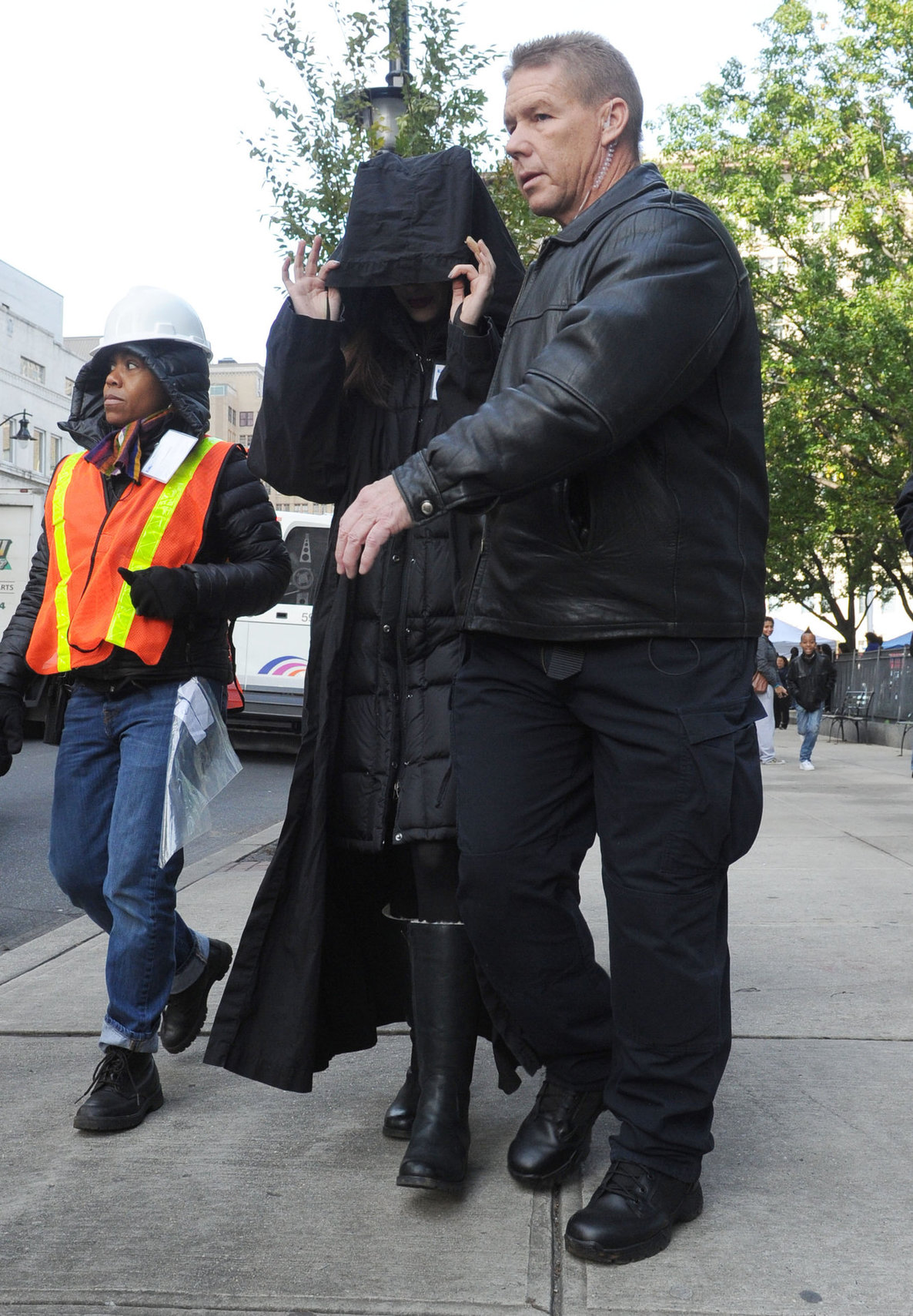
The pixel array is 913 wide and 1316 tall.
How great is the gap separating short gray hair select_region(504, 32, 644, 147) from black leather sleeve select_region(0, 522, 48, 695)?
1649 millimetres

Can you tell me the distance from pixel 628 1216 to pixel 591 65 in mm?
2015

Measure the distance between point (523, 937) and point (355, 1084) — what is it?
0.97 meters

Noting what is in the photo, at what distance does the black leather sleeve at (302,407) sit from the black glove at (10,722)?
920mm

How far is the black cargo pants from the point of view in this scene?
236cm

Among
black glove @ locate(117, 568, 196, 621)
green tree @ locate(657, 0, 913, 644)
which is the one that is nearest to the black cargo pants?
black glove @ locate(117, 568, 196, 621)

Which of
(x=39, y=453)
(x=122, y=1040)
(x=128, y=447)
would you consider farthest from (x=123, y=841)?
(x=39, y=453)

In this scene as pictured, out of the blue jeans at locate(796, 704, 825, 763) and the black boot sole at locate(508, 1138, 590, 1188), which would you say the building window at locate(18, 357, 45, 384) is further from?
the black boot sole at locate(508, 1138, 590, 1188)

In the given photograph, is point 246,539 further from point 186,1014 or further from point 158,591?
point 186,1014

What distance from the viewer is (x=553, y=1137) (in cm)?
Result: 260

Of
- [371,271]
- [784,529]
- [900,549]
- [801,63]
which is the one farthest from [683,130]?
[371,271]

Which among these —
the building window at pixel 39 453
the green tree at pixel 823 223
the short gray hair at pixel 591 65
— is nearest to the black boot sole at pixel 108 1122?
the short gray hair at pixel 591 65

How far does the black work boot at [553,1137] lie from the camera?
2576mm

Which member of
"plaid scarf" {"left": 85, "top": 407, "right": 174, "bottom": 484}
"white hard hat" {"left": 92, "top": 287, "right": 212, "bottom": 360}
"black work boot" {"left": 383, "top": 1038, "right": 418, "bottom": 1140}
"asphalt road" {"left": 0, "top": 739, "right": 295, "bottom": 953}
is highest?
"white hard hat" {"left": 92, "top": 287, "right": 212, "bottom": 360}

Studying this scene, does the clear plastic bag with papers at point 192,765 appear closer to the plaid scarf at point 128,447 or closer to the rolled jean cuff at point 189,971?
the rolled jean cuff at point 189,971
